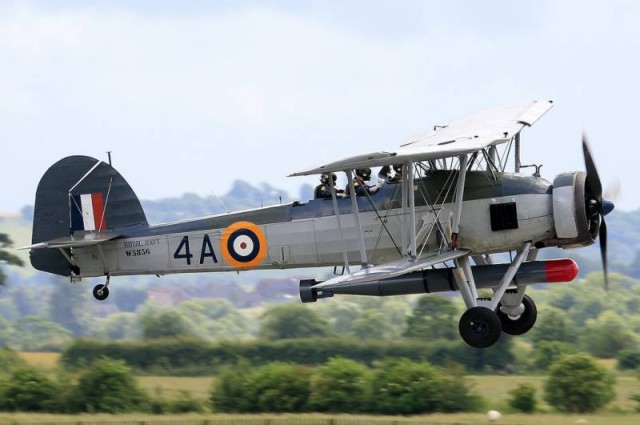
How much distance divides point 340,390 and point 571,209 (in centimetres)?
1427

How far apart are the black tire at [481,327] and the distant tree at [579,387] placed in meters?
13.8

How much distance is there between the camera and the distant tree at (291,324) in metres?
43.1

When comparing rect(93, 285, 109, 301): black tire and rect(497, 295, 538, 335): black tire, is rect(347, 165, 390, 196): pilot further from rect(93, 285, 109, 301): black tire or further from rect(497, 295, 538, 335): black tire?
rect(93, 285, 109, 301): black tire

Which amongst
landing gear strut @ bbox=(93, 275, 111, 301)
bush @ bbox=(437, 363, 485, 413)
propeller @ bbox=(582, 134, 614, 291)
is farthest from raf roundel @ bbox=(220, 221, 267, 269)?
bush @ bbox=(437, 363, 485, 413)

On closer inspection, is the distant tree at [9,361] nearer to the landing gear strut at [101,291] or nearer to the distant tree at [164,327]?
Answer: the distant tree at [164,327]

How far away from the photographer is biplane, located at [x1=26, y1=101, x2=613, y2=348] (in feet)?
55.6

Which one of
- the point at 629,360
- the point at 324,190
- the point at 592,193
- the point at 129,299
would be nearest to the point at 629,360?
the point at 629,360

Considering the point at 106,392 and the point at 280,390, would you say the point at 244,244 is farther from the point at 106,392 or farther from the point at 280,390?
the point at 106,392

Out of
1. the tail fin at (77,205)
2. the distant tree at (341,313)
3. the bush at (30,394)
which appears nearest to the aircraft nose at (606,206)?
the tail fin at (77,205)

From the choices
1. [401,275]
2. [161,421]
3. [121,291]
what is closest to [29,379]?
[161,421]

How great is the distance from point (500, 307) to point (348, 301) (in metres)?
41.9

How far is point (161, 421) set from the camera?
27.2m

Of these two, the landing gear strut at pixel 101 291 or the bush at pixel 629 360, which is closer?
the landing gear strut at pixel 101 291

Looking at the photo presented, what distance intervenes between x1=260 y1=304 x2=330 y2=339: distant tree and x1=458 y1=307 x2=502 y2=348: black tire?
84.7 ft
